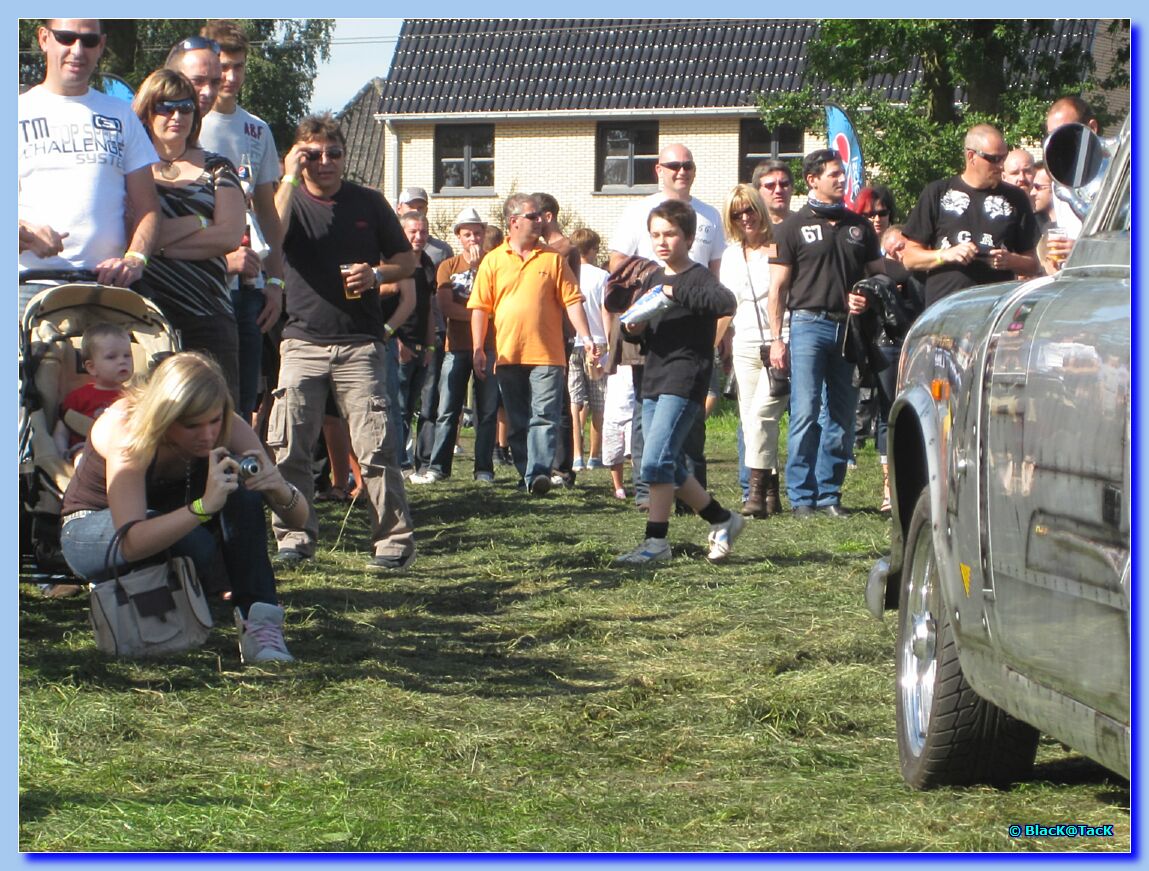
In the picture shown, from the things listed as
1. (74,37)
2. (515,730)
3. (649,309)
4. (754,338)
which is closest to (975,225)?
(754,338)

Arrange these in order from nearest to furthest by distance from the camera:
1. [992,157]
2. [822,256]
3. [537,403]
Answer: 1. [992,157]
2. [822,256]
3. [537,403]

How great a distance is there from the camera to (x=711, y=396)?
12.7 metres

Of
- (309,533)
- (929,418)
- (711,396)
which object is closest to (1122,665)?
(929,418)

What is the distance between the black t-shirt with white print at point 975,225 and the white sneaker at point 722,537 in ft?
6.36

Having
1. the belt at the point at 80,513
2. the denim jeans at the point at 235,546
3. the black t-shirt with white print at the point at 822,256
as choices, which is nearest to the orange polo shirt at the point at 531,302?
the black t-shirt with white print at the point at 822,256

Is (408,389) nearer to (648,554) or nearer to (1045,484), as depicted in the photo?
(648,554)

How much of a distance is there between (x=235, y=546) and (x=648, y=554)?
317 cm

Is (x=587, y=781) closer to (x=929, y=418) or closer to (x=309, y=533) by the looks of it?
(x=929, y=418)

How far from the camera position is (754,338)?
37.9ft

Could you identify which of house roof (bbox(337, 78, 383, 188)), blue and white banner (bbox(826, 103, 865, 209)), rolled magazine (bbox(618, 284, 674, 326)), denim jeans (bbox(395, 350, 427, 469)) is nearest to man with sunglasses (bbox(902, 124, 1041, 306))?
rolled magazine (bbox(618, 284, 674, 326))

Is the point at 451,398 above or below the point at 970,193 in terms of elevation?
below

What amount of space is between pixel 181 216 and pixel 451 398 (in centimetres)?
631

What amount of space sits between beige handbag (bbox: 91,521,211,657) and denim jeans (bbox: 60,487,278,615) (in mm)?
147

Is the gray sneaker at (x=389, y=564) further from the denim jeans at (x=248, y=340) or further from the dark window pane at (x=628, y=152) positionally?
the dark window pane at (x=628, y=152)
